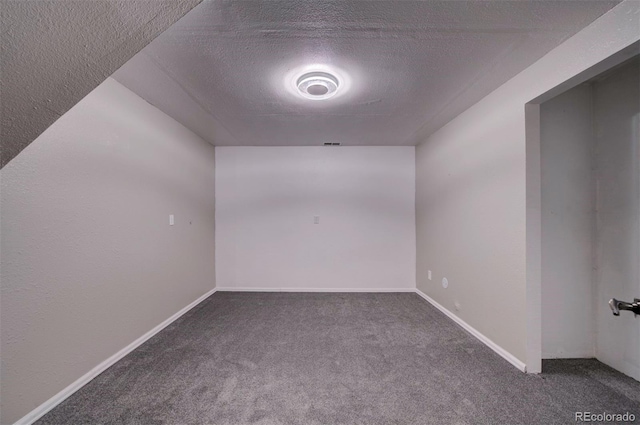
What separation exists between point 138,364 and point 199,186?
2098 millimetres

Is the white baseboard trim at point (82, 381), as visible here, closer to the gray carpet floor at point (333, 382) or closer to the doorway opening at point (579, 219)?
the gray carpet floor at point (333, 382)

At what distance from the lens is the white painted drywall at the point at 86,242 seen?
1284 mm

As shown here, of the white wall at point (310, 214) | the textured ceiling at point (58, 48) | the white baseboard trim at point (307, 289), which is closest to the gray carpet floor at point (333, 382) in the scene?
the white baseboard trim at point (307, 289)

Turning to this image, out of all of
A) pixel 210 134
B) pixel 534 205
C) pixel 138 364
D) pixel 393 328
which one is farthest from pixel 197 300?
pixel 534 205

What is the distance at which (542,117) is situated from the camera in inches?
74.0

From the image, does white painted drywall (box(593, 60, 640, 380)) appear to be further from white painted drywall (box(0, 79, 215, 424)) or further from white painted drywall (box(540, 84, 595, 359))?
white painted drywall (box(0, 79, 215, 424))

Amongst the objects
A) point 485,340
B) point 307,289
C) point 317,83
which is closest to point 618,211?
point 485,340

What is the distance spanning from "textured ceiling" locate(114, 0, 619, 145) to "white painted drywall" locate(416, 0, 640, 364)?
115 millimetres

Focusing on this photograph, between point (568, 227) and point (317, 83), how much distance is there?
7.54 feet

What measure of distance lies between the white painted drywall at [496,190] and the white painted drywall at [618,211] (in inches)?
26.3

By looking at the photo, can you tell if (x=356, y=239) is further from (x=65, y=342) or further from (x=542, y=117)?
(x=65, y=342)

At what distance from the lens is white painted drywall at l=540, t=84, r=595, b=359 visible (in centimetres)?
184

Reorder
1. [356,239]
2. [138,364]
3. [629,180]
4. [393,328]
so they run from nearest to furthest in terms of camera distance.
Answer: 1. [629,180]
2. [138,364]
3. [393,328]
4. [356,239]

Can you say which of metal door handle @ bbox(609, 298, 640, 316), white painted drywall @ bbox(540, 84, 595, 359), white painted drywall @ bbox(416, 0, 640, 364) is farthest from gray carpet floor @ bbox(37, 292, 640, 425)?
metal door handle @ bbox(609, 298, 640, 316)
